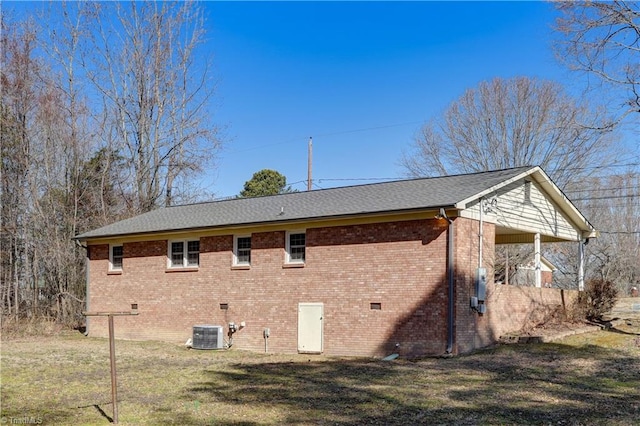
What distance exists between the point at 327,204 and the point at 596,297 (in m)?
8.80

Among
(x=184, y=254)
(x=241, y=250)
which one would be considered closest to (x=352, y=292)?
(x=241, y=250)

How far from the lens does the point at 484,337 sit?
15203 mm

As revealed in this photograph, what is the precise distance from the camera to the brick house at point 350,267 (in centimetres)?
1461

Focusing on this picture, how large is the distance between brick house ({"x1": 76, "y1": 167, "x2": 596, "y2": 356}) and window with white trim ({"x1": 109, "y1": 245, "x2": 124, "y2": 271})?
0.08m

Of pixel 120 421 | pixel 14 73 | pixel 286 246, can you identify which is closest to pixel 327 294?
pixel 286 246

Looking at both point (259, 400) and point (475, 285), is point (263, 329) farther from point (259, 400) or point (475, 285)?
point (259, 400)

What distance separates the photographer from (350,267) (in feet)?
52.0

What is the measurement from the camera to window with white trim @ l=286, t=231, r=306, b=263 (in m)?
17.1

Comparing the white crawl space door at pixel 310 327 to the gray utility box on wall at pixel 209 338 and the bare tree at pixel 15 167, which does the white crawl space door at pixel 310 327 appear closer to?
the gray utility box on wall at pixel 209 338

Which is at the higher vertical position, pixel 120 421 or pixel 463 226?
pixel 463 226

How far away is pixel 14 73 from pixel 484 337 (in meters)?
22.1

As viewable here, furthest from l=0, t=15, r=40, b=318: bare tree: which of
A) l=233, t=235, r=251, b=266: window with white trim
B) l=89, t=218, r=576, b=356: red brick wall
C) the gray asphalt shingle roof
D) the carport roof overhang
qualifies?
the carport roof overhang

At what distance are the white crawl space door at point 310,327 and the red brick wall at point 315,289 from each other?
189 mm

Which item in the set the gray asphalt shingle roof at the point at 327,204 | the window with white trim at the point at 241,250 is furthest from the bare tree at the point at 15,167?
the window with white trim at the point at 241,250
